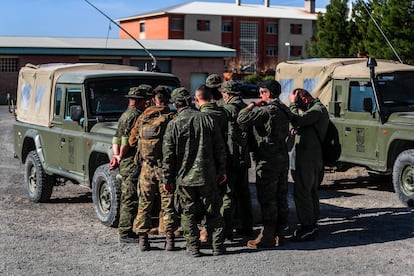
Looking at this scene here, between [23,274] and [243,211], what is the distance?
2703 millimetres

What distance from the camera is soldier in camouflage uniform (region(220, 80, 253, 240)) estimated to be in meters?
7.75

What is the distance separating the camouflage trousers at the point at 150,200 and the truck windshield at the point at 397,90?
204 inches

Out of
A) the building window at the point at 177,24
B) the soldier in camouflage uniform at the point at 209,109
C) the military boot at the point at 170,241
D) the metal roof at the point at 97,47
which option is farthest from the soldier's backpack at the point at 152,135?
the building window at the point at 177,24

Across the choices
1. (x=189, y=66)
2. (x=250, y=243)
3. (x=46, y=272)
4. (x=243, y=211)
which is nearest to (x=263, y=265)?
(x=250, y=243)

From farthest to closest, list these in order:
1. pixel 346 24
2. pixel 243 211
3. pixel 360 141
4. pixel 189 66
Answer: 1. pixel 189 66
2. pixel 346 24
3. pixel 360 141
4. pixel 243 211

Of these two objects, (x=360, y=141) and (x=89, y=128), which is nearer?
(x=89, y=128)

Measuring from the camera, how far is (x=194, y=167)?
7.09 metres

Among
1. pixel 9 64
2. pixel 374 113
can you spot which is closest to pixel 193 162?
pixel 374 113

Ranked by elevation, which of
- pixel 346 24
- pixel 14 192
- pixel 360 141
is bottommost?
pixel 14 192

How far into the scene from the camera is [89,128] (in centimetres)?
933

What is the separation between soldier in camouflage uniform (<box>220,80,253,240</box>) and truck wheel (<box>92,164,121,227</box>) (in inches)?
58.6

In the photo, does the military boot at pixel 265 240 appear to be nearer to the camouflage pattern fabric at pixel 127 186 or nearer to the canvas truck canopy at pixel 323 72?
the camouflage pattern fabric at pixel 127 186

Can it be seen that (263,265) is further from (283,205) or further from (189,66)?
(189,66)

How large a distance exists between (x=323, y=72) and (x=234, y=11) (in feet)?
209
